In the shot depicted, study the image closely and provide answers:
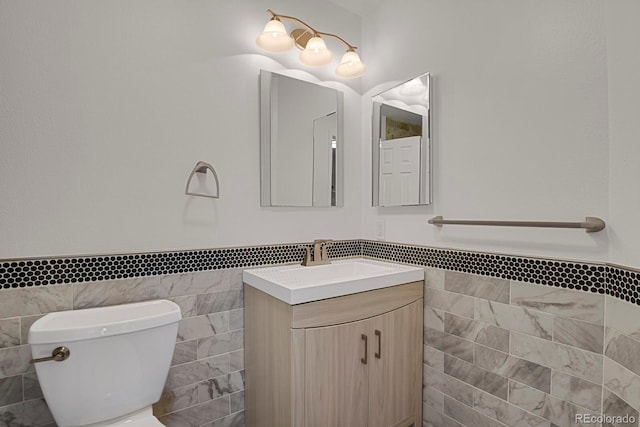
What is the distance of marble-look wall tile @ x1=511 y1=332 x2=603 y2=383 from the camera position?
1099mm

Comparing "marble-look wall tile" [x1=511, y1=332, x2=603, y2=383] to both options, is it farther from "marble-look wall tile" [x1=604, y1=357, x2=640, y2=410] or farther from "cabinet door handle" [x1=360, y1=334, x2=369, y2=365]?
"cabinet door handle" [x1=360, y1=334, x2=369, y2=365]

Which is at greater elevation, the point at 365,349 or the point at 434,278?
the point at 434,278

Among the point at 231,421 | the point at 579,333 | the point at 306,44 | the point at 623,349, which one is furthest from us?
the point at 306,44

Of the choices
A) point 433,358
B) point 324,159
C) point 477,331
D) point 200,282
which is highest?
point 324,159

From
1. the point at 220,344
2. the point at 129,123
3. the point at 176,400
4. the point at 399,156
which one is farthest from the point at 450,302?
the point at 129,123

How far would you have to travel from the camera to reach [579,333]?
1129mm

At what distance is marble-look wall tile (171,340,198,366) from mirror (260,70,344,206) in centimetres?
79

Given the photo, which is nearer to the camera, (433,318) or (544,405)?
(544,405)

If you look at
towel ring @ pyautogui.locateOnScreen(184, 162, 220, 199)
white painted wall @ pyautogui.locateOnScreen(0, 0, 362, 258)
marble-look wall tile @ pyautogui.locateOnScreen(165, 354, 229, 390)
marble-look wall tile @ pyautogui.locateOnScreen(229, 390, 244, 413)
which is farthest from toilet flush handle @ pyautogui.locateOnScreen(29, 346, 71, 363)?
marble-look wall tile @ pyautogui.locateOnScreen(229, 390, 244, 413)

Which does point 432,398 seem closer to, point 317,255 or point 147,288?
point 317,255

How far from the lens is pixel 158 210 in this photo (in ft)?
4.67

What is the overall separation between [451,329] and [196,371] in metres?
1.26

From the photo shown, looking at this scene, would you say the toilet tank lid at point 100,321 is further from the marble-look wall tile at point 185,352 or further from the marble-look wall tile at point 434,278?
the marble-look wall tile at point 434,278

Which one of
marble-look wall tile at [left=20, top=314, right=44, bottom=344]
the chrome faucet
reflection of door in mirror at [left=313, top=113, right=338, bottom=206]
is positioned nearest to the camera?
marble-look wall tile at [left=20, top=314, right=44, bottom=344]
